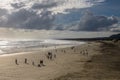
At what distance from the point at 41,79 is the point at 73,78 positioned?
4013 mm

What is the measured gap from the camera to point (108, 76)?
3422cm

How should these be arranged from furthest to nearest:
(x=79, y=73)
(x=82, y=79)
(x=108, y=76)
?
(x=79, y=73) < (x=108, y=76) < (x=82, y=79)

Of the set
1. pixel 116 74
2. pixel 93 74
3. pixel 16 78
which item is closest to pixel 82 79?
pixel 93 74

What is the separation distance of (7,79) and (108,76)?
12.5 meters

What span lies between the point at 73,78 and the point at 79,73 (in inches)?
152

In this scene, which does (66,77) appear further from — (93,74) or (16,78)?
(16,78)

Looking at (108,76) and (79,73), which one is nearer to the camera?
(108,76)

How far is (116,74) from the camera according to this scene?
118 ft

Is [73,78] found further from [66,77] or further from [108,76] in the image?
[108,76]

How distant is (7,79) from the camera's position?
115ft

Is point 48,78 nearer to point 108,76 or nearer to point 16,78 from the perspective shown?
point 16,78

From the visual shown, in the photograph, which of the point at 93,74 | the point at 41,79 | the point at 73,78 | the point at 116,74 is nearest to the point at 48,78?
the point at 41,79

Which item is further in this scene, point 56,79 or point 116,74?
point 116,74

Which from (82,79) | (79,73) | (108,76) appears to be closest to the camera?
(82,79)
